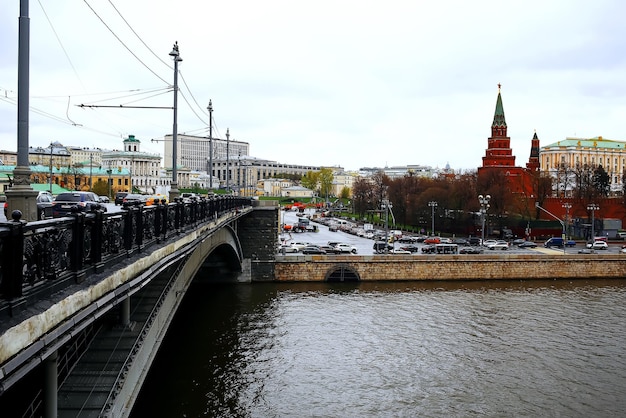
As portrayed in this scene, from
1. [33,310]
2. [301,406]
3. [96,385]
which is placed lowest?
[301,406]

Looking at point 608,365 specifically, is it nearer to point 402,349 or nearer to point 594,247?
point 402,349

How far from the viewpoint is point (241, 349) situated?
17984mm

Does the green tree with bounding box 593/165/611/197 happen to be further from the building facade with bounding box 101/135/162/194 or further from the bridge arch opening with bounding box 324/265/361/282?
the building facade with bounding box 101/135/162/194

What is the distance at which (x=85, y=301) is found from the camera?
491 cm

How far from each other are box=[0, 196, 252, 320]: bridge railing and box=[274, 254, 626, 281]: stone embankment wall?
2292 centimetres

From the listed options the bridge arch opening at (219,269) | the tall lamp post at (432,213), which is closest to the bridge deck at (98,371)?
the bridge arch opening at (219,269)

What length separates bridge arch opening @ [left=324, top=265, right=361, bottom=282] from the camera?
30859 millimetres

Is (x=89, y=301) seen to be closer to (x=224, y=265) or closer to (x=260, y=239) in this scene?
(x=224, y=265)

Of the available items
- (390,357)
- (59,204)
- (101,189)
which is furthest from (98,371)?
(101,189)

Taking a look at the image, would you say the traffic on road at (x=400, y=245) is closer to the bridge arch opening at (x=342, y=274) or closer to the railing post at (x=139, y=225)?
the bridge arch opening at (x=342, y=274)

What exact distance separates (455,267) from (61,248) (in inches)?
1146

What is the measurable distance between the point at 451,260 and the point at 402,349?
14783 mm

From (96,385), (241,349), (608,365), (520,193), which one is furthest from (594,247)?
(96,385)

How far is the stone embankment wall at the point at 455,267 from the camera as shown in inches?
1217
